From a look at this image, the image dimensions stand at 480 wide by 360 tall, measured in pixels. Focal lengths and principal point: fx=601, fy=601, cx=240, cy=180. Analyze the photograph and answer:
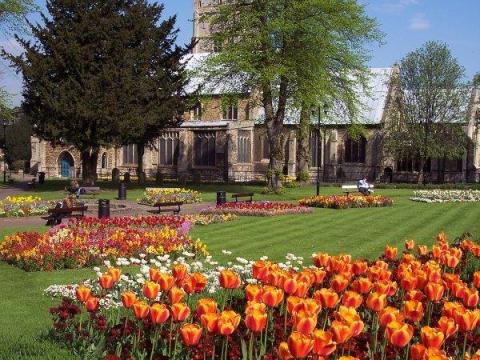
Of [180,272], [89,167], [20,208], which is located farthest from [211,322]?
[89,167]

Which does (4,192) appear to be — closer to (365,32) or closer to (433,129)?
(365,32)

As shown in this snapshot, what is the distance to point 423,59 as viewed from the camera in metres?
50.9

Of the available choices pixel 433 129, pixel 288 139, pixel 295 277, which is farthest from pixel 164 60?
pixel 295 277

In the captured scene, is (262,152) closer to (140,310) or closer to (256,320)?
(140,310)

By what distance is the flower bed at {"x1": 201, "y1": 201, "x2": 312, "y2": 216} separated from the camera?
76.7 feet

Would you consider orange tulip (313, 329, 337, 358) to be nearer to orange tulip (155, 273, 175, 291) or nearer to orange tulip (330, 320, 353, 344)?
orange tulip (330, 320, 353, 344)

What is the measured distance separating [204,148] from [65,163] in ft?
56.2

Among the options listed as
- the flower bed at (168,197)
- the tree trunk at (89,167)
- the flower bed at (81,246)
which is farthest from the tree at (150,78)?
the flower bed at (81,246)

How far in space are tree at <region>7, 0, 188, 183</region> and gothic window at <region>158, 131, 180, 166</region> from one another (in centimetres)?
1859

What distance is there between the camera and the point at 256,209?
78.0 ft

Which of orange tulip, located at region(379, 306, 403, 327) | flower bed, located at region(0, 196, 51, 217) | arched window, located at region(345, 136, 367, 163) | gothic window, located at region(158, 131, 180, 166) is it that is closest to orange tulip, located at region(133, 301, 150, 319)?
orange tulip, located at region(379, 306, 403, 327)

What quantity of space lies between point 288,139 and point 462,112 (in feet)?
51.4

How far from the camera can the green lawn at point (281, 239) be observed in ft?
23.4

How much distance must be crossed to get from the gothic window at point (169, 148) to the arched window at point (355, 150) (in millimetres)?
15833
